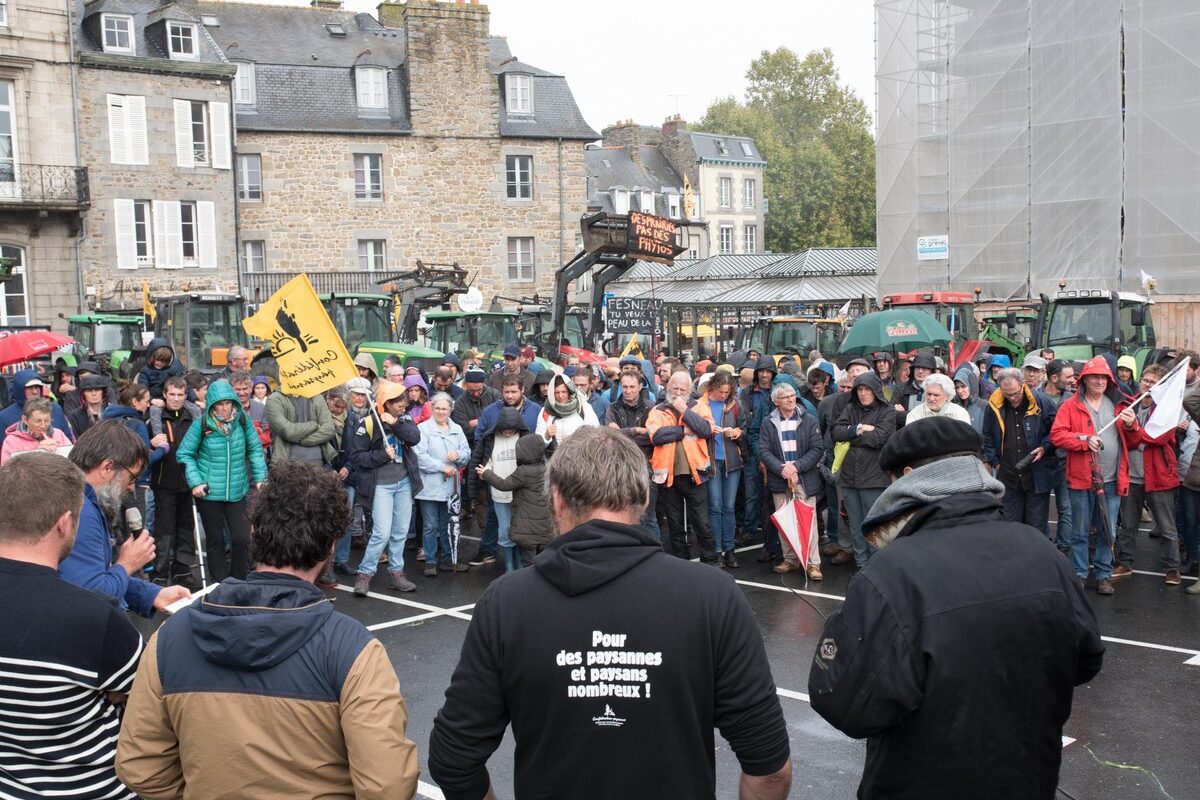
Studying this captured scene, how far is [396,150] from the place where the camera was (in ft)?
128

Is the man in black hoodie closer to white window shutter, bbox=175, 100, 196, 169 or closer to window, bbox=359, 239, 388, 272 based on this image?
white window shutter, bbox=175, 100, 196, 169

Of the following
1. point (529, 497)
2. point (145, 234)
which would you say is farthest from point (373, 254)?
point (529, 497)

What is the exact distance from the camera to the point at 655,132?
64562 millimetres

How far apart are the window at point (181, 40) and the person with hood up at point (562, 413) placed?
28.2m

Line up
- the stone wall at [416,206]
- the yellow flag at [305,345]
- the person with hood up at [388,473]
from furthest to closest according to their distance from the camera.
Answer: the stone wall at [416,206]
the person with hood up at [388,473]
the yellow flag at [305,345]

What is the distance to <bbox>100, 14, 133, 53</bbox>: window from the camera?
32281 millimetres

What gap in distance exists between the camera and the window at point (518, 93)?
1598 inches

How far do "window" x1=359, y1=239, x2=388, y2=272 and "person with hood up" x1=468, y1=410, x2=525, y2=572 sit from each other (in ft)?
98.7

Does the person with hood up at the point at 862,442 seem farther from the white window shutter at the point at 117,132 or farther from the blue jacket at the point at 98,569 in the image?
the white window shutter at the point at 117,132

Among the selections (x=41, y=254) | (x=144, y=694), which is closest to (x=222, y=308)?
(x=41, y=254)

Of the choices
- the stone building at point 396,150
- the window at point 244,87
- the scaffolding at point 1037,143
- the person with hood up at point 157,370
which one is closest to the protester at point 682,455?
the person with hood up at point 157,370

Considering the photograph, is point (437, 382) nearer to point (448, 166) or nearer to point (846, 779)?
point (846, 779)

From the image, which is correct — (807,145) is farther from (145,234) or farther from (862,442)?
(862,442)

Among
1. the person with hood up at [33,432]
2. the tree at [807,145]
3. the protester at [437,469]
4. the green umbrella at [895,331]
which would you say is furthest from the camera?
the tree at [807,145]
